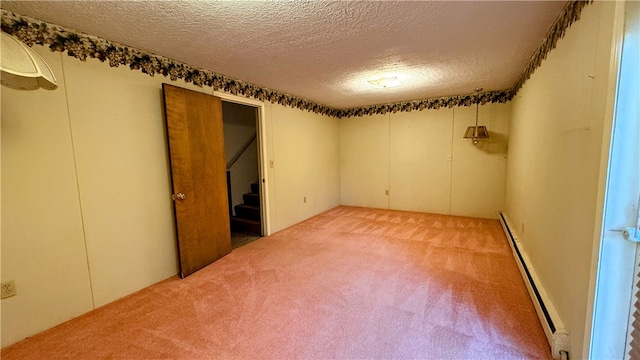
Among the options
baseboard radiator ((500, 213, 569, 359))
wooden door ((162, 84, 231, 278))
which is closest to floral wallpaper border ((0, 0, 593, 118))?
wooden door ((162, 84, 231, 278))

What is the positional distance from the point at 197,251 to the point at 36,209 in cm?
132

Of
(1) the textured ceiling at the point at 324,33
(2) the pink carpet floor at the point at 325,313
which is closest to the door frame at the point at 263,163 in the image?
(1) the textured ceiling at the point at 324,33

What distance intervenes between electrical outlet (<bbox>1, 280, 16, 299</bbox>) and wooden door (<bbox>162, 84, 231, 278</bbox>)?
1.10m

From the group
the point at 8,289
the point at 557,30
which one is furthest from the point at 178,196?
the point at 557,30

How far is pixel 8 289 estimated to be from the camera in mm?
1727

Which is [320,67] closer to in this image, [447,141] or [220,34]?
[220,34]

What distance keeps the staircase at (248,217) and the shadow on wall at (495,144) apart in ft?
13.0

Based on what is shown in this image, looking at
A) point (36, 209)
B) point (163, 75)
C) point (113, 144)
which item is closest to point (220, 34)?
point (163, 75)

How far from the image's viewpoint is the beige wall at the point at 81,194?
1754mm

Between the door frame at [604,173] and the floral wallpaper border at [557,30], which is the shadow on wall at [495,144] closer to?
the floral wallpaper border at [557,30]

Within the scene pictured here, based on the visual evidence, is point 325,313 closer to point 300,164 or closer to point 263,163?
point 263,163

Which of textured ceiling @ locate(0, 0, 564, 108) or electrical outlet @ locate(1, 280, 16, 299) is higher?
textured ceiling @ locate(0, 0, 564, 108)

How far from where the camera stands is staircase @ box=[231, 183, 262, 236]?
4180 millimetres

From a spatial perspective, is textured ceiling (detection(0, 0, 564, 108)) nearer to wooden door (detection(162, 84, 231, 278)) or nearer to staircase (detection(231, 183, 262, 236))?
wooden door (detection(162, 84, 231, 278))
